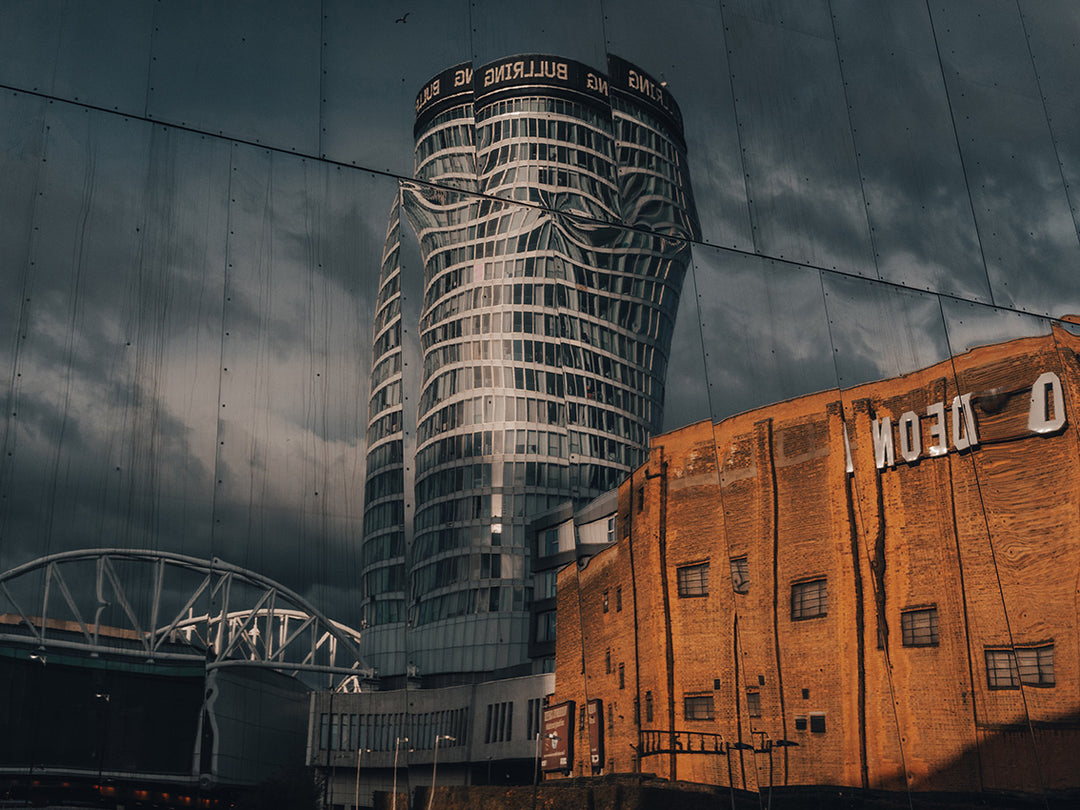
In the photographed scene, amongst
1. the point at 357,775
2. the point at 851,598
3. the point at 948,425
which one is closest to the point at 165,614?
the point at 357,775

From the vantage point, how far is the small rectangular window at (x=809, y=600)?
12639 mm

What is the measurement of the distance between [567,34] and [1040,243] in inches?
344

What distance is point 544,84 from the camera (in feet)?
41.5

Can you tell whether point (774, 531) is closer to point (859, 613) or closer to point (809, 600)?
point (809, 600)

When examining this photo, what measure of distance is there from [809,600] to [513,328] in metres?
5.13

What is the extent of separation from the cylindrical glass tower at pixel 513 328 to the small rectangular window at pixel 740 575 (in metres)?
1.81

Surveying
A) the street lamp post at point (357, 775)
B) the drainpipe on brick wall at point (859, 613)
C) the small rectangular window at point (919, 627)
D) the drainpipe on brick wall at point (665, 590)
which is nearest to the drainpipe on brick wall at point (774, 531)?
the drainpipe on brick wall at point (859, 613)

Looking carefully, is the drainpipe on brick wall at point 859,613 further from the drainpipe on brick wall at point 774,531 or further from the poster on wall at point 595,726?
the poster on wall at point 595,726

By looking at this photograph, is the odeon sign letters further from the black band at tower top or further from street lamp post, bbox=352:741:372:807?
street lamp post, bbox=352:741:372:807

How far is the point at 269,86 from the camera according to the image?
11.5m

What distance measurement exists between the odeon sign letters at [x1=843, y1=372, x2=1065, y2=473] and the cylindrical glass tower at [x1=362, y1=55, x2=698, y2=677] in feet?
11.4

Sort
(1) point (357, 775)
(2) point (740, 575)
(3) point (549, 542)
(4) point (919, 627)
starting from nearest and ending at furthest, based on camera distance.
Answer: (1) point (357, 775) → (2) point (740, 575) → (3) point (549, 542) → (4) point (919, 627)

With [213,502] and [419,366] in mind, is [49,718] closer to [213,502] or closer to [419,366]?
[213,502]

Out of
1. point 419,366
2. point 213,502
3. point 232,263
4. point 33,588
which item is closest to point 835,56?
point 419,366
